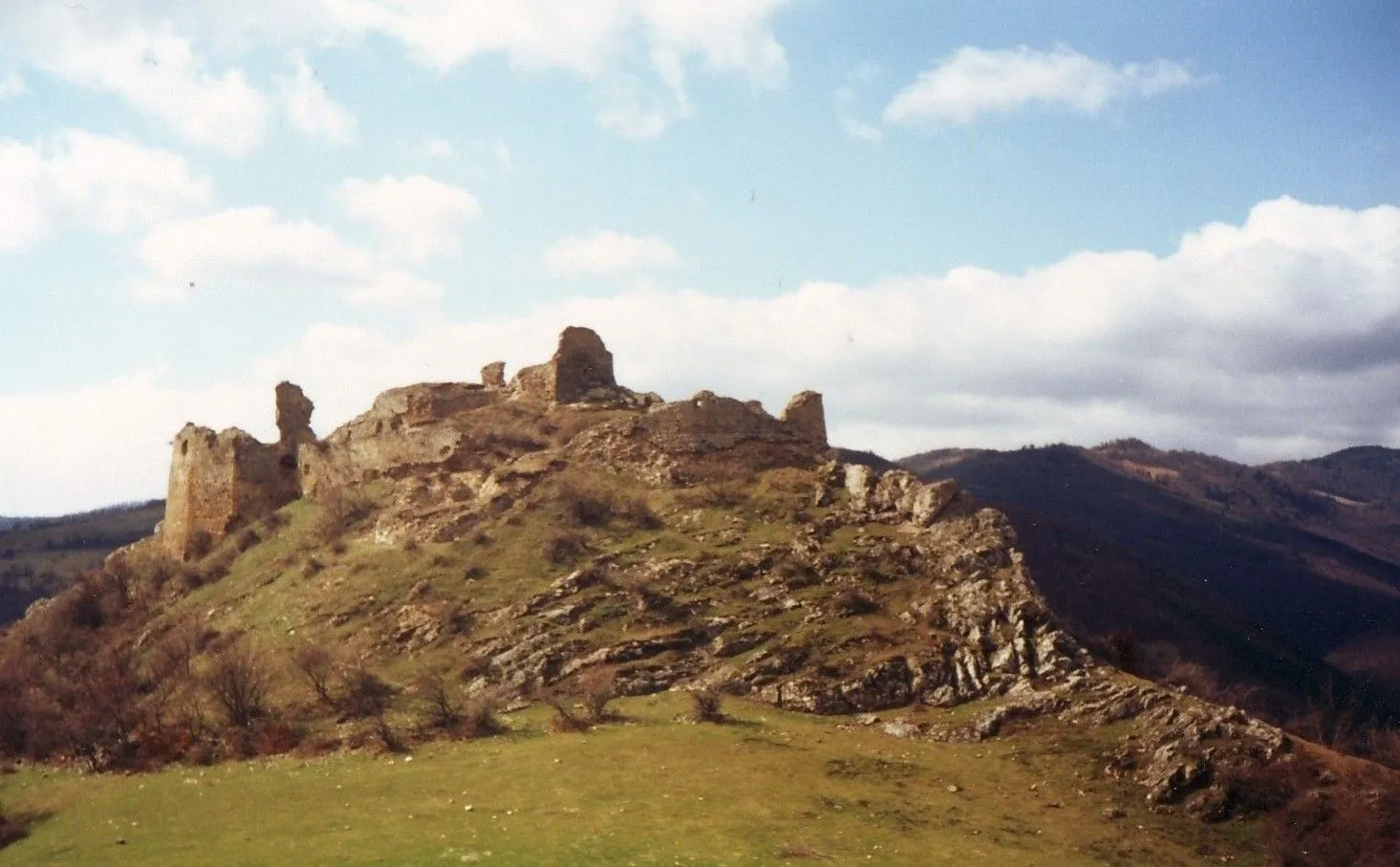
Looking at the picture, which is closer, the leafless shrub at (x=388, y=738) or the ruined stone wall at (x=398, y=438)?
the leafless shrub at (x=388, y=738)

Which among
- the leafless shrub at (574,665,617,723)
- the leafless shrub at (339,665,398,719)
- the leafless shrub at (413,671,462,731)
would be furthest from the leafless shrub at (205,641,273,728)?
the leafless shrub at (574,665,617,723)

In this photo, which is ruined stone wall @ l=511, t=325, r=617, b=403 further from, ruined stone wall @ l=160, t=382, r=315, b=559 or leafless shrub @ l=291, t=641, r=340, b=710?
leafless shrub @ l=291, t=641, r=340, b=710

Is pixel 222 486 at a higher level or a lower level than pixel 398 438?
lower

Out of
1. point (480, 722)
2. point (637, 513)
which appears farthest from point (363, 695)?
point (637, 513)

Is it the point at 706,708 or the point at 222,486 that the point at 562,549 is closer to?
the point at 706,708

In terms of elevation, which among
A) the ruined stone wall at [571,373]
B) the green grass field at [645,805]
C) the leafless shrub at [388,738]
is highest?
the ruined stone wall at [571,373]

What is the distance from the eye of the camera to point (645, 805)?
3150 cm

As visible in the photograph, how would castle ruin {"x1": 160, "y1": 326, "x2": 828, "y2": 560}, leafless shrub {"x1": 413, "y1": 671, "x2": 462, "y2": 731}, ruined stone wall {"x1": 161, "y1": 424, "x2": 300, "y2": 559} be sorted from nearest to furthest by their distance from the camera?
leafless shrub {"x1": 413, "y1": 671, "x2": 462, "y2": 731}
castle ruin {"x1": 160, "y1": 326, "x2": 828, "y2": 560}
ruined stone wall {"x1": 161, "y1": 424, "x2": 300, "y2": 559}

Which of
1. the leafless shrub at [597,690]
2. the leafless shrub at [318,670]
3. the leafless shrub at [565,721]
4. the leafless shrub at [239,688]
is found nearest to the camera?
the leafless shrub at [565,721]

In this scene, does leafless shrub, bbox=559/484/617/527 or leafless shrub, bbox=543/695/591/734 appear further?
leafless shrub, bbox=559/484/617/527

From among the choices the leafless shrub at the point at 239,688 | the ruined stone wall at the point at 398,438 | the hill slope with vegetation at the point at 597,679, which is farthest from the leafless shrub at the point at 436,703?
the ruined stone wall at the point at 398,438

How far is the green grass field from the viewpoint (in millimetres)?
28672

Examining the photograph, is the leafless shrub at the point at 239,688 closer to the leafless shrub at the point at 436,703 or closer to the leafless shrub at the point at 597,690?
the leafless shrub at the point at 436,703

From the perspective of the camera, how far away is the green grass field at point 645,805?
94.1ft
